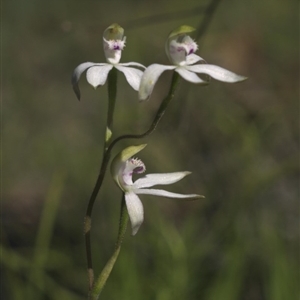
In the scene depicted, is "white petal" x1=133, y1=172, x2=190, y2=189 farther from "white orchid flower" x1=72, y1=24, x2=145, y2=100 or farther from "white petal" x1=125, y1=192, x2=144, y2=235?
"white orchid flower" x1=72, y1=24, x2=145, y2=100

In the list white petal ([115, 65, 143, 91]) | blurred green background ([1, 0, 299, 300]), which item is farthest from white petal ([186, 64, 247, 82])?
blurred green background ([1, 0, 299, 300])

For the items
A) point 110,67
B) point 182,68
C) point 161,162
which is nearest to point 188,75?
point 182,68

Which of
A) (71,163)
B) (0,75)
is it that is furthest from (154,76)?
(0,75)

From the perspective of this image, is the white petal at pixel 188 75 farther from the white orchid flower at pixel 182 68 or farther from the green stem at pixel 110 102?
the green stem at pixel 110 102

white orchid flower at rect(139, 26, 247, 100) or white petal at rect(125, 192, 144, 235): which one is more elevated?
white orchid flower at rect(139, 26, 247, 100)

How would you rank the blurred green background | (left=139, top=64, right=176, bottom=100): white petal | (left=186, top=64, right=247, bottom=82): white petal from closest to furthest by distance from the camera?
(left=139, top=64, right=176, bottom=100): white petal < (left=186, top=64, right=247, bottom=82): white petal < the blurred green background

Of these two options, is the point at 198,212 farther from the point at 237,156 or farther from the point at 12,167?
the point at 12,167

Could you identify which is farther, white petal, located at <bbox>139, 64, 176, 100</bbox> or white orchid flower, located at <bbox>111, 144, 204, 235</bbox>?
white orchid flower, located at <bbox>111, 144, 204, 235</bbox>
